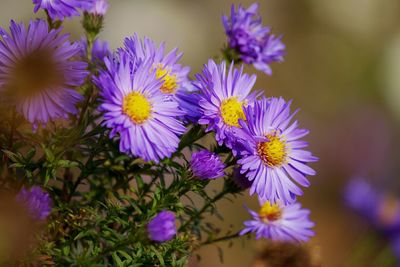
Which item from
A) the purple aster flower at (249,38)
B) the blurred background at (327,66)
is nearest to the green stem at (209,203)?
the purple aster flower at (249,38)

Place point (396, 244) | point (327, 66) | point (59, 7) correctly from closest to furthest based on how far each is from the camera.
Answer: point (59, 7)
point (396, 244)
point (327, 66)

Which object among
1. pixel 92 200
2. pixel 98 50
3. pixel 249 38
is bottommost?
pixel 92 200

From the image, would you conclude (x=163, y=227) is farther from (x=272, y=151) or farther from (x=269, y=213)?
(x=269, y=213)

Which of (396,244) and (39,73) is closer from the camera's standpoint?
(39,73)

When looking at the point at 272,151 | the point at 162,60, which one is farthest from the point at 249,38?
the point at 272,151

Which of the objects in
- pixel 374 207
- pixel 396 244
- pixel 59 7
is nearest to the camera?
pixel 59 7

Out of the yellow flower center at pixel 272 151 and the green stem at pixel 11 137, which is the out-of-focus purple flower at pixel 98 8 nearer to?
the green stem at pixel 11 137

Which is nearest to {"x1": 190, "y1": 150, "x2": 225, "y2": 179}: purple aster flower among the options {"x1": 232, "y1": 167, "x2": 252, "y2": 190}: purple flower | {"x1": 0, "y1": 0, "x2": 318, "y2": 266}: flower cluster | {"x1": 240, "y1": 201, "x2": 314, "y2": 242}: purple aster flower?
{"x1": 0, "y1": 0, "x2": 318, "y2": 266}: flower cluster
